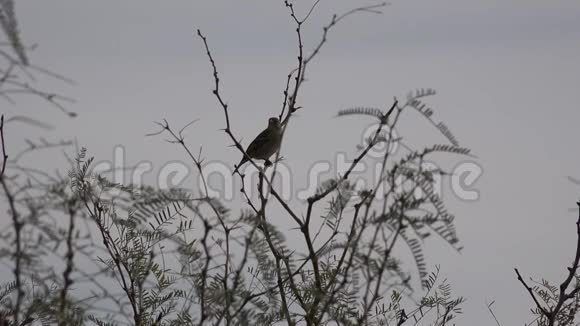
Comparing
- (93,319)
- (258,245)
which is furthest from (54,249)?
(93,319)

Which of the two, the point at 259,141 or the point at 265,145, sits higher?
the point at 259,141

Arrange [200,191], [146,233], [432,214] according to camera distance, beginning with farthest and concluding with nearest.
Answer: [146,233] → [200,191] → [432,214]

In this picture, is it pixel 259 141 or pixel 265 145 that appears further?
pixel 259 141

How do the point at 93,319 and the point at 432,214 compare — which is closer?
the point at 432,214

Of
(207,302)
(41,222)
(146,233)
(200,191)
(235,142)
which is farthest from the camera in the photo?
(235,142)

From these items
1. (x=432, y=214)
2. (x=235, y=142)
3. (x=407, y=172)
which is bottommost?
(x=432, y=214)

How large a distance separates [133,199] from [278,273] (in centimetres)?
52

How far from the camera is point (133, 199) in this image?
7.95ft

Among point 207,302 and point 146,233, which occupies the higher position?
point 146,233

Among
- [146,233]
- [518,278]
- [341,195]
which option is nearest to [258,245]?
[341,195]

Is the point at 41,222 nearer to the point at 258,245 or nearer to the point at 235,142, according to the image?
the point at 258,245

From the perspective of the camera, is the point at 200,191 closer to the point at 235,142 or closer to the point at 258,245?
the point at 258,245

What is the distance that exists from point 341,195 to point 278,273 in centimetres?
34

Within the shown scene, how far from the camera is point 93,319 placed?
10.3 feet
